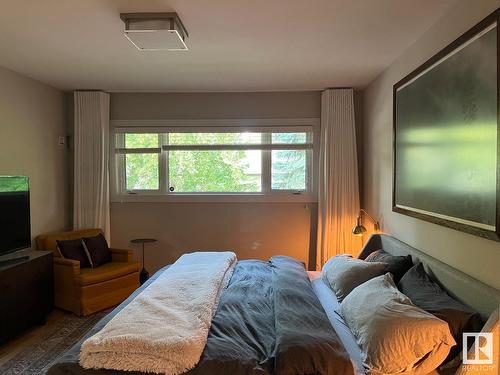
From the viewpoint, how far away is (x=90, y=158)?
4.47 m

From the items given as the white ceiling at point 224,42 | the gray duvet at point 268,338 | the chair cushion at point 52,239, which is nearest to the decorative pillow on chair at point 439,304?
the gray duvet at point 268,338

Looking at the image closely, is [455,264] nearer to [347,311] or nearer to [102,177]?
[347,311]

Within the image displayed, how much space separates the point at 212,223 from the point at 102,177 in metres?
1.47

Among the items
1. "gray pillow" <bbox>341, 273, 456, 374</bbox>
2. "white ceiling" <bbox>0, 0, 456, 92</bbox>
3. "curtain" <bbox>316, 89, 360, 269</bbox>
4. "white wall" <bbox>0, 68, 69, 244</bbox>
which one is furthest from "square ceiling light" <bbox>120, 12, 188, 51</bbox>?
"curtain" <bbox>316, 89, 360, 269</bbox>

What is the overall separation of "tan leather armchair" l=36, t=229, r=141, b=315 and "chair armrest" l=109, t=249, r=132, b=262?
11 cm

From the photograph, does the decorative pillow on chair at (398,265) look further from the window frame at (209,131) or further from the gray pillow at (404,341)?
the window frame at (209,131)

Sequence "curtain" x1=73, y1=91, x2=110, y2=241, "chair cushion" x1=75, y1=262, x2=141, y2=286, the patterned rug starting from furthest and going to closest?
1. "curtain" x1=73, y1=91, x2=110, y2=241
2. "chair cushion" x1=75, y1=262, x2=141, y2=286
3. the patterned rug

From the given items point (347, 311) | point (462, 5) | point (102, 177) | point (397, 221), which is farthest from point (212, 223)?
point (462, 5)

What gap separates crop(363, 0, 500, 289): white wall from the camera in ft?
6.42

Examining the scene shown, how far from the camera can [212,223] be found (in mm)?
4547

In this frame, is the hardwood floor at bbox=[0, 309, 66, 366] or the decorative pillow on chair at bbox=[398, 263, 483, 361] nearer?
the decorative pillow on chair at bbox=[398, 263, 483, 361]

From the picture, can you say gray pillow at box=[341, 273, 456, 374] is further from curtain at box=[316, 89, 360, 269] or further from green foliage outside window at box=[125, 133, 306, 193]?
green foliage outside window at box=[125, 133, 306, 193]

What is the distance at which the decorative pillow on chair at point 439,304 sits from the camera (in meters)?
1.76

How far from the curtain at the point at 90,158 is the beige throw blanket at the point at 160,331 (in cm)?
234
